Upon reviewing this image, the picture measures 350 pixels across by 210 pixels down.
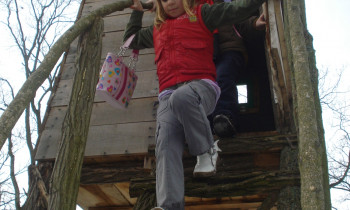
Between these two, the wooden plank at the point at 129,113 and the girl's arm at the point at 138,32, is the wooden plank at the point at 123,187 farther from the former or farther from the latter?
the girl's arm at the point at 138,32

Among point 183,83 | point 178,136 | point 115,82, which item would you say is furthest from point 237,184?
point 115,82

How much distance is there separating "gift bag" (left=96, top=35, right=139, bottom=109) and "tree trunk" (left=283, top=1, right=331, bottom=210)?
1.63 meters

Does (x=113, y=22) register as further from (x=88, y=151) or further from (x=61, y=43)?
(x=61, y=43)

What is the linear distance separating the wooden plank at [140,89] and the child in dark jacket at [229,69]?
0.67 meters

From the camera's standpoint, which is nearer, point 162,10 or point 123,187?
point 162,10

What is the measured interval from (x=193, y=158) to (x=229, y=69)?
3.45 ft

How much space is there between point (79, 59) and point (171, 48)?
0.70m

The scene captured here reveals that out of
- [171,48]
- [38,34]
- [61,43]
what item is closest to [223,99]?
[171,48]

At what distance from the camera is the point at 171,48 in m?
3.07

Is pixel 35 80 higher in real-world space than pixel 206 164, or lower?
higher

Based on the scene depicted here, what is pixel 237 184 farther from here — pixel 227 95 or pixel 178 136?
pixel 227 95

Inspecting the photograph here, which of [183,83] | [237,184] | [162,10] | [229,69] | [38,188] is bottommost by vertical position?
[237,184]

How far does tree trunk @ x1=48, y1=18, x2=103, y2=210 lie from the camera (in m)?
2.37

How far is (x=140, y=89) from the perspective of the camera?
418 centimetres
